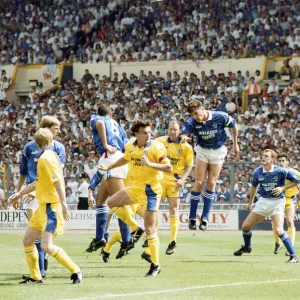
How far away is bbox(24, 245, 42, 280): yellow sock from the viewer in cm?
1116

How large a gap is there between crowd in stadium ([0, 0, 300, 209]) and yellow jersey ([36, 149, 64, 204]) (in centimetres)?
1496

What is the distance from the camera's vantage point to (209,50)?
36.2 meters

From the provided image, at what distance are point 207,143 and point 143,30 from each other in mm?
24330

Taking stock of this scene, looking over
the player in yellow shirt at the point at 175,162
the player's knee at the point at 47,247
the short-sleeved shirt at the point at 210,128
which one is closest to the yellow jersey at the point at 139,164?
the player's knee at the point at 47,247

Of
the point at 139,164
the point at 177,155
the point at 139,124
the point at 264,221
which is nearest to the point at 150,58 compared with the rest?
the point at 264,221

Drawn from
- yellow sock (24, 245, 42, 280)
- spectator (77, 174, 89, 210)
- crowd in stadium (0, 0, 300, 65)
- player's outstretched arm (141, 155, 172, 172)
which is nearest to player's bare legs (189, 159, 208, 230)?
player's outstretched arm (141, 155, 172, 172)

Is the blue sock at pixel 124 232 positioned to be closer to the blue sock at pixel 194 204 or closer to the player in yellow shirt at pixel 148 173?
the player in yellow shirt at pixel 148 173

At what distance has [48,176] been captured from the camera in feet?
35.7

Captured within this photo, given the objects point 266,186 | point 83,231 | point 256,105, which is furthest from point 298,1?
point 266,186

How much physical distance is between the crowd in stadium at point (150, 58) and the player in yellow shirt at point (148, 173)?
13208 millimetres

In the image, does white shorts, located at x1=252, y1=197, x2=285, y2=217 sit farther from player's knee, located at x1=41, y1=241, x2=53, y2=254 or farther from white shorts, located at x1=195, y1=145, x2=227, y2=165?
player's knee, located at x1=41, y1=241, x2=53, y2=254

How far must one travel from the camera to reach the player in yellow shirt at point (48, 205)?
10.8 metres

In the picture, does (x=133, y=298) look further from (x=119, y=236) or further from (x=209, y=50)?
(x=209, y=50)

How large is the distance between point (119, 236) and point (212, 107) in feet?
59.3
